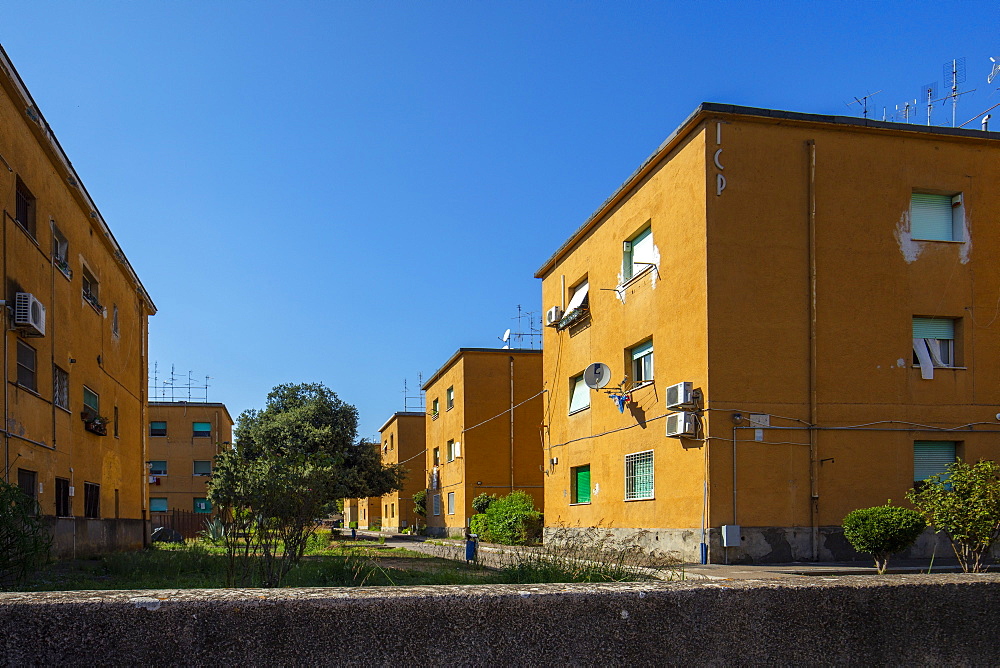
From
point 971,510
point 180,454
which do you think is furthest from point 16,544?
point 180,454

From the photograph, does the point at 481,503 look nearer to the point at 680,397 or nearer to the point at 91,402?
the point at 91,402

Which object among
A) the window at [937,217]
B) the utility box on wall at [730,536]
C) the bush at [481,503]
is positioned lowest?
the bush at [481,503]

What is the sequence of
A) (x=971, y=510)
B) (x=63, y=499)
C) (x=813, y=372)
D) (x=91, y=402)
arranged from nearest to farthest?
(x=971, y=510)
(x=813, y=372)
(x=63, y=499)
(x=91, y=402)

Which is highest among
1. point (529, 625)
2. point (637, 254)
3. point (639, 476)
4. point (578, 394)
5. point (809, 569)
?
point (637, 254)

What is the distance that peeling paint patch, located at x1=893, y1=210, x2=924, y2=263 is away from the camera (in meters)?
17.6

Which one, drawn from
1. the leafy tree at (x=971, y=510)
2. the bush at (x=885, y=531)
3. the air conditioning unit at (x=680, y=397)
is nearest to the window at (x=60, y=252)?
the air conditioning unit at (x=680, y=397)

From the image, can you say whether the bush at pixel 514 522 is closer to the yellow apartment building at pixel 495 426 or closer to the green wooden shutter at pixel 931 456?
the yellow apartment building at pixel 495 426

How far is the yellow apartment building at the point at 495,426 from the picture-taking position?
123 feet

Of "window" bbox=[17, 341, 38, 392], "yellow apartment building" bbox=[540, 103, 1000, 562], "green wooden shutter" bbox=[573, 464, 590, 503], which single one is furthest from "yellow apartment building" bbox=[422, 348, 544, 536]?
"window" bbox=[17, 341, 38, 392]

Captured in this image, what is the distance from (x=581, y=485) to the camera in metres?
24.2

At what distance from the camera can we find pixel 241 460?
29.1ft

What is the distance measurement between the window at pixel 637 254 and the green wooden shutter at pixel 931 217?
215 inches

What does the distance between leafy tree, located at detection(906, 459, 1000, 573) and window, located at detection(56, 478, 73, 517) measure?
52.9ft

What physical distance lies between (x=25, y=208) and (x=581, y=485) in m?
15.2
